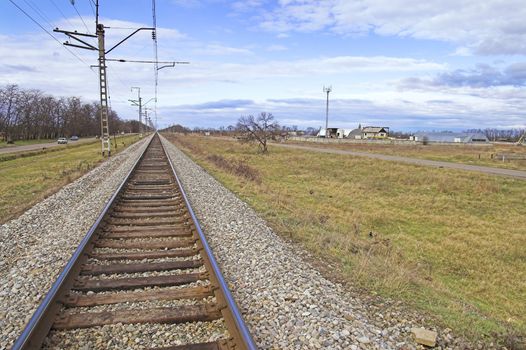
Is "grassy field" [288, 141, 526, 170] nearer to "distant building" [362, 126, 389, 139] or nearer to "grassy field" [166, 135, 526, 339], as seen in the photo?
"grassy field" [166, 135, 526, 339]

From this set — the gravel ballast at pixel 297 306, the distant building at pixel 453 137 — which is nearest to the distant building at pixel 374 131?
the distant building at pixel 453 137

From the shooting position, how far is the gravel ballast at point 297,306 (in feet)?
12.9

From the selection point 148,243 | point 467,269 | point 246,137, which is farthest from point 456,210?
point 246,137

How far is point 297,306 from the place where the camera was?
4598 mm

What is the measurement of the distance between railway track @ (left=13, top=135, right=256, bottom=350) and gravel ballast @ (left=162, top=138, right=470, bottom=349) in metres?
0.35

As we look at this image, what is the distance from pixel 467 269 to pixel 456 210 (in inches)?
297

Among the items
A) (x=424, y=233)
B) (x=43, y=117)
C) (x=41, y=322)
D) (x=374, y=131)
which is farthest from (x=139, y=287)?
(x=374, y=131)

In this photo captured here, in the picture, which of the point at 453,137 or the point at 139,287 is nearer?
the point at 139,287

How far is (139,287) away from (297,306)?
6.35 feet

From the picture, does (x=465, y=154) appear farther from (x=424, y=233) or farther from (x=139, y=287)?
(x=139, y=287)

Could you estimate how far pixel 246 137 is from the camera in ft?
151

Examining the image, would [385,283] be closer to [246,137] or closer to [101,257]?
[101,257]

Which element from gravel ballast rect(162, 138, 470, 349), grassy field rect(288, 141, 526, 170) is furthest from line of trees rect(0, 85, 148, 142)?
gravel ballast rect(162, 138, 470, 349)

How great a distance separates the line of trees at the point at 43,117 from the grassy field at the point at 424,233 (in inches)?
2662
